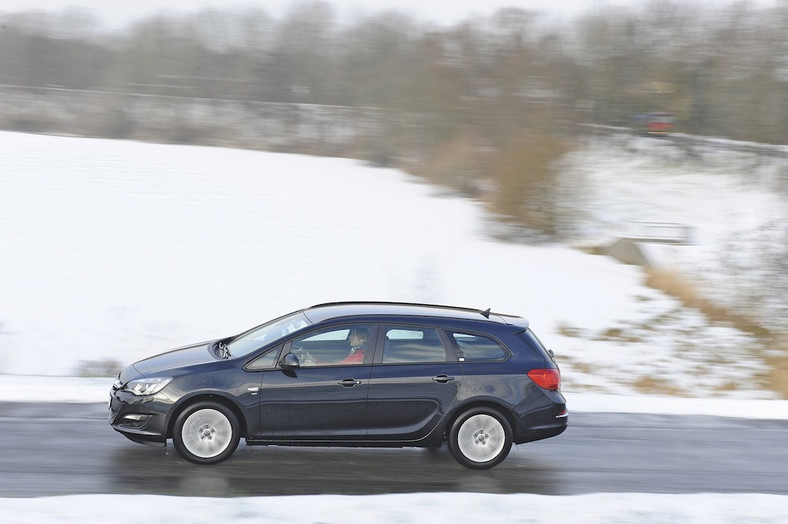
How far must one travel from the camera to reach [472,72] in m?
37.8

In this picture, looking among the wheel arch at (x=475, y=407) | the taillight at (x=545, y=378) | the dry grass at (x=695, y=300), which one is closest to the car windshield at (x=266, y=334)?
the wheel arch at (x=475, y=407)

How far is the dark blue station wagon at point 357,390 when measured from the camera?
8078 mm

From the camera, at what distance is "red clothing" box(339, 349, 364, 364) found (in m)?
8.34

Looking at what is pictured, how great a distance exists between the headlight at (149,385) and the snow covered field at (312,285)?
1189mm

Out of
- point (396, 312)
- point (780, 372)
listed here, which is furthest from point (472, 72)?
point (396, 312)

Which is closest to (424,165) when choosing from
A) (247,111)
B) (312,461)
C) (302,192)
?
(302,192)

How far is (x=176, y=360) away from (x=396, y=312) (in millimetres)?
2147

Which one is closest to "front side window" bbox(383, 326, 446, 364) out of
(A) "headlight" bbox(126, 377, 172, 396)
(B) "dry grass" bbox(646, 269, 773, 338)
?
(A) "headlight" bbox(126, 377, 172, 396)

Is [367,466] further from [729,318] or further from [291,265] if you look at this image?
[291,265]

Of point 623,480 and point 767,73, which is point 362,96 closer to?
point 767,73

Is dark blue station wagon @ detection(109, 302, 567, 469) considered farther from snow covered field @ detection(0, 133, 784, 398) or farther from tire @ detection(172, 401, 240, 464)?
snow covered field @ detection(0, 133, 784, 398)

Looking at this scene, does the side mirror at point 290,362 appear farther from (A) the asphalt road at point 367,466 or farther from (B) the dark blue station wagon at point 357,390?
(A) the asphalt road at point 367,466

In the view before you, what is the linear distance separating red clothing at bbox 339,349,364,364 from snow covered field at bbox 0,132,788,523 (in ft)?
4.55

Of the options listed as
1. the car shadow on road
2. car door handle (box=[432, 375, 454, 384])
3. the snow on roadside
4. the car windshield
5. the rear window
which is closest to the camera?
the snow on roadside
